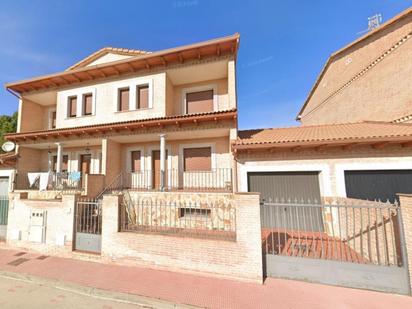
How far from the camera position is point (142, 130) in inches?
384

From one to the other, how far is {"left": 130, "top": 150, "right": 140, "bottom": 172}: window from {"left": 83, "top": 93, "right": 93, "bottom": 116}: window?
3.87m

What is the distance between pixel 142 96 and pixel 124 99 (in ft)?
3.94

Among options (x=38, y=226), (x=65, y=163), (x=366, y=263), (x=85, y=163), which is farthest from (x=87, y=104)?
(x=366, y=263)

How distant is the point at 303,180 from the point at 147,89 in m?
9.37

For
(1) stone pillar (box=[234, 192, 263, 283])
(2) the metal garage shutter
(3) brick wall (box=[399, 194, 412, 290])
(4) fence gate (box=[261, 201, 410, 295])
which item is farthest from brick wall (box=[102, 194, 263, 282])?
(2) the metal garage shutter

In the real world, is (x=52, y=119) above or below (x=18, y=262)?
above

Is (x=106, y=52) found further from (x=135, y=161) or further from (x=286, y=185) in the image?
(x=286, y=185)

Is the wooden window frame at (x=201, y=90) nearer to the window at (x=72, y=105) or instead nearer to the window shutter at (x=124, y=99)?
the window shutter at (x=124, y=99)

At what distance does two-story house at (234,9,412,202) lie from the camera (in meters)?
6.95

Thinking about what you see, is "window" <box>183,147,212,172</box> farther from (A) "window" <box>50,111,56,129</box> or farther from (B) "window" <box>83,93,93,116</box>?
(A) "window" <box>50,111,56,129</box>

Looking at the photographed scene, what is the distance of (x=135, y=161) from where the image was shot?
1139 cm

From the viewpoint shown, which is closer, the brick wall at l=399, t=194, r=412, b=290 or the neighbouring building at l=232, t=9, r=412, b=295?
the brick wall at l=399, t=194, r=412, b=290

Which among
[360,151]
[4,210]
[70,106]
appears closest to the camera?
[360,151]

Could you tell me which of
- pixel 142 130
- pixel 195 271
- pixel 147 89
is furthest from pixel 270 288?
pixel 147 89
